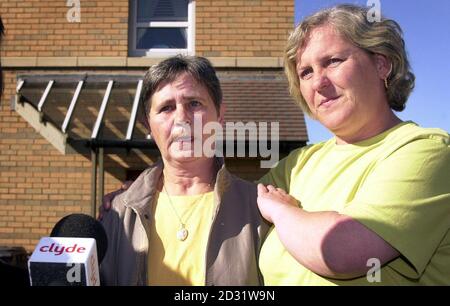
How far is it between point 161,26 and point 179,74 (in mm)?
4955

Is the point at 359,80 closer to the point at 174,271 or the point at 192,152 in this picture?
the point at 192,152

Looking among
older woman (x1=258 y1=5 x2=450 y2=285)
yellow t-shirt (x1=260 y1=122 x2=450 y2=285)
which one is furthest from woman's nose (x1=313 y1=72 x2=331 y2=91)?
yellow t-shirt (x1=260 y1=122 x2=450 y2=285)

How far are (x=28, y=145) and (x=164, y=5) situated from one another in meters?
2.91

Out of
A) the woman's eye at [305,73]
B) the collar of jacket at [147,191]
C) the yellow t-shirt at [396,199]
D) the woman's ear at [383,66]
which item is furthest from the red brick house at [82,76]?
the yellow t-shirt at [396,199]

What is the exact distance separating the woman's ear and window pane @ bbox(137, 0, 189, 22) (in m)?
5.44

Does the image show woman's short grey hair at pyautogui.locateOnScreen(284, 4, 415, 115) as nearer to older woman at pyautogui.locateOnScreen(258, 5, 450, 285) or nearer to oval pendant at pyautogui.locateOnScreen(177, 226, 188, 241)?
older woman at pyautogui.locateOnScreen(258, 5, 450, 285)

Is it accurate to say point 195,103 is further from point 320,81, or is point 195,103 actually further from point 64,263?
point 64,263

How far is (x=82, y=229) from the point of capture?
5.46ft

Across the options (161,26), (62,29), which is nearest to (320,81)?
(161,26)

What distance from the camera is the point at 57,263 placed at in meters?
1.29

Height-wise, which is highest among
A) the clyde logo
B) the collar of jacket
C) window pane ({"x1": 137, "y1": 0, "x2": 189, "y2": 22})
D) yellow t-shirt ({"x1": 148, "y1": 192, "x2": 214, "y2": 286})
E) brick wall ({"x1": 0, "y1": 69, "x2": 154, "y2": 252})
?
window pane ({"x1": 137, "y1": 0, "x2": 189, "y2": 22})

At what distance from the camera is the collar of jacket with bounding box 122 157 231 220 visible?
2238 mm

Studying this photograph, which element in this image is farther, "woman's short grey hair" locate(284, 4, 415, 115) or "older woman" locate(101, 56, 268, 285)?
"older woman" locate(101, 56, 268, 285)

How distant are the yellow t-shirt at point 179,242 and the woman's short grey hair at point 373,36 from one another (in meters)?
0.93
